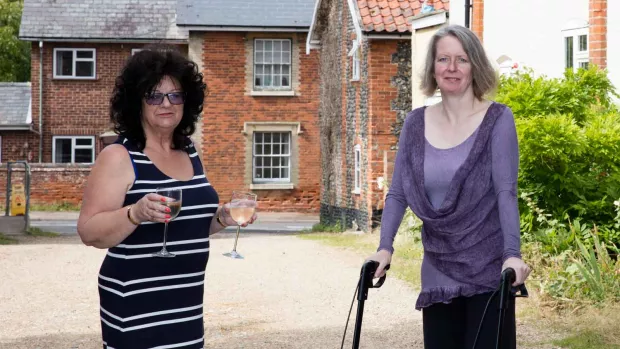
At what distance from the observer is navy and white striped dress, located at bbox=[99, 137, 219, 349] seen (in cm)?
451

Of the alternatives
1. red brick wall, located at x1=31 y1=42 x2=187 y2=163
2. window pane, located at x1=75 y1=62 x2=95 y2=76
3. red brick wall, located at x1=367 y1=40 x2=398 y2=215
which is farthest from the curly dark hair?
window pane, located at x1=75 y1=62 x2=95 y2=76

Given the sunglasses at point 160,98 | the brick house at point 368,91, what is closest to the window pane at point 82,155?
the brick house at point 368,91

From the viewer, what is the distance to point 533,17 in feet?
56.9

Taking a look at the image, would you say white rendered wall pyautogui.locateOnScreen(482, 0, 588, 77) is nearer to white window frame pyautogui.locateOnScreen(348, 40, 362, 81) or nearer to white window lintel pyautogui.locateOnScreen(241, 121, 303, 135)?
white window frame pyautogui.locateOnScreen(348, 40, 362, 81)

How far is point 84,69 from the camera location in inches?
1457

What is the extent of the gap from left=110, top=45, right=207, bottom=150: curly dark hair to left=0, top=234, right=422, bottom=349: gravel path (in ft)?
17.0

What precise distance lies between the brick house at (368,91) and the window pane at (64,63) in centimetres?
1102

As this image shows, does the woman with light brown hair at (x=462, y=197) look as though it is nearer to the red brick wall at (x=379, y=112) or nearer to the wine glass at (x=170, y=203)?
the wine glass at (x=170, y=203)

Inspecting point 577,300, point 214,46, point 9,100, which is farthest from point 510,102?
point 9,100

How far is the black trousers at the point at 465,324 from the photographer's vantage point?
447cm

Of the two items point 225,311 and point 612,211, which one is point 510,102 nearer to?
point 612,211


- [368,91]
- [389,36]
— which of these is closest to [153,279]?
[389,36]

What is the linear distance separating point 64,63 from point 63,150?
279 cm

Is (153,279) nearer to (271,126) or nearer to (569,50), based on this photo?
(569,50)
